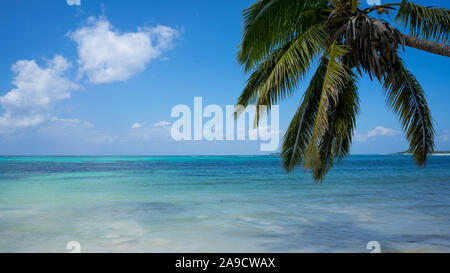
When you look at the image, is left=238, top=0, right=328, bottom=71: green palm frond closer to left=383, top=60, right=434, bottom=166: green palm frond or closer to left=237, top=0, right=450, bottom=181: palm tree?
left=237, top=0, right=450, bottom=181: palm tree

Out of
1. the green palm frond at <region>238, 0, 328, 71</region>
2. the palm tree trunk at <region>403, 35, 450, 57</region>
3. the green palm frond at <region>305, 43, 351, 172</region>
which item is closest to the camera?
the green palm frond at <region>305, 43, 351, 172</region>

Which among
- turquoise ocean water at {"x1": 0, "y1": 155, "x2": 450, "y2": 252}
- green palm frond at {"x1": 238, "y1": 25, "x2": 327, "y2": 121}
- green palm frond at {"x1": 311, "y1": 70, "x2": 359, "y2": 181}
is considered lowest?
turquoise ocean water at {"x1": 0, "y1": 155, "x2": 450, "y2": 252}

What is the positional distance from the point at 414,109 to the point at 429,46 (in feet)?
4.26

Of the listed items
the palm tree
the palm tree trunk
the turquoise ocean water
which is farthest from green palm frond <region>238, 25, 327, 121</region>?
the turquoise ocean water

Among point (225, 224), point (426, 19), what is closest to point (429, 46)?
point (426, 19)

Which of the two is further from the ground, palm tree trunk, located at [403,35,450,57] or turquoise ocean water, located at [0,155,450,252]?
palm tree trunk, located at [403,35,450,57]

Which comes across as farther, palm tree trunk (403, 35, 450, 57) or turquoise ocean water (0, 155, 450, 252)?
turquoise ocean water (0, 155, 450, 252)

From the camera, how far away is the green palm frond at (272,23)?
541cm

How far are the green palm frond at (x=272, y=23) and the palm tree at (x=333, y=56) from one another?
0.01 meters

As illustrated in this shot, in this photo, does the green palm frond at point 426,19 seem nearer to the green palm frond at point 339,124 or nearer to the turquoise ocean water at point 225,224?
the green palm frond at point 339,124

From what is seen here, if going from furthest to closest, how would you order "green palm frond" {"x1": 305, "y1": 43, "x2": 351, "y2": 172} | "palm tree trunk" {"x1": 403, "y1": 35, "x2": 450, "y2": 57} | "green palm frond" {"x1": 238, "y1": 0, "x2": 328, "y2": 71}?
"green palm frond" {"x1": 238, "y1": 0, "x2": 328, "y2": 71}, "palm tree trunk" {"x1": 403, "y1": 35, "x2": 450, "y2": 57}, "green palm frond" {"x1": 305, "y1": 43, "x2": 351, "y2": 172}

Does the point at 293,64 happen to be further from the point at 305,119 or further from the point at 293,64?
the point at 305,119

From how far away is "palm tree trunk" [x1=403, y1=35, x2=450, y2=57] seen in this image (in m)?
4.61
